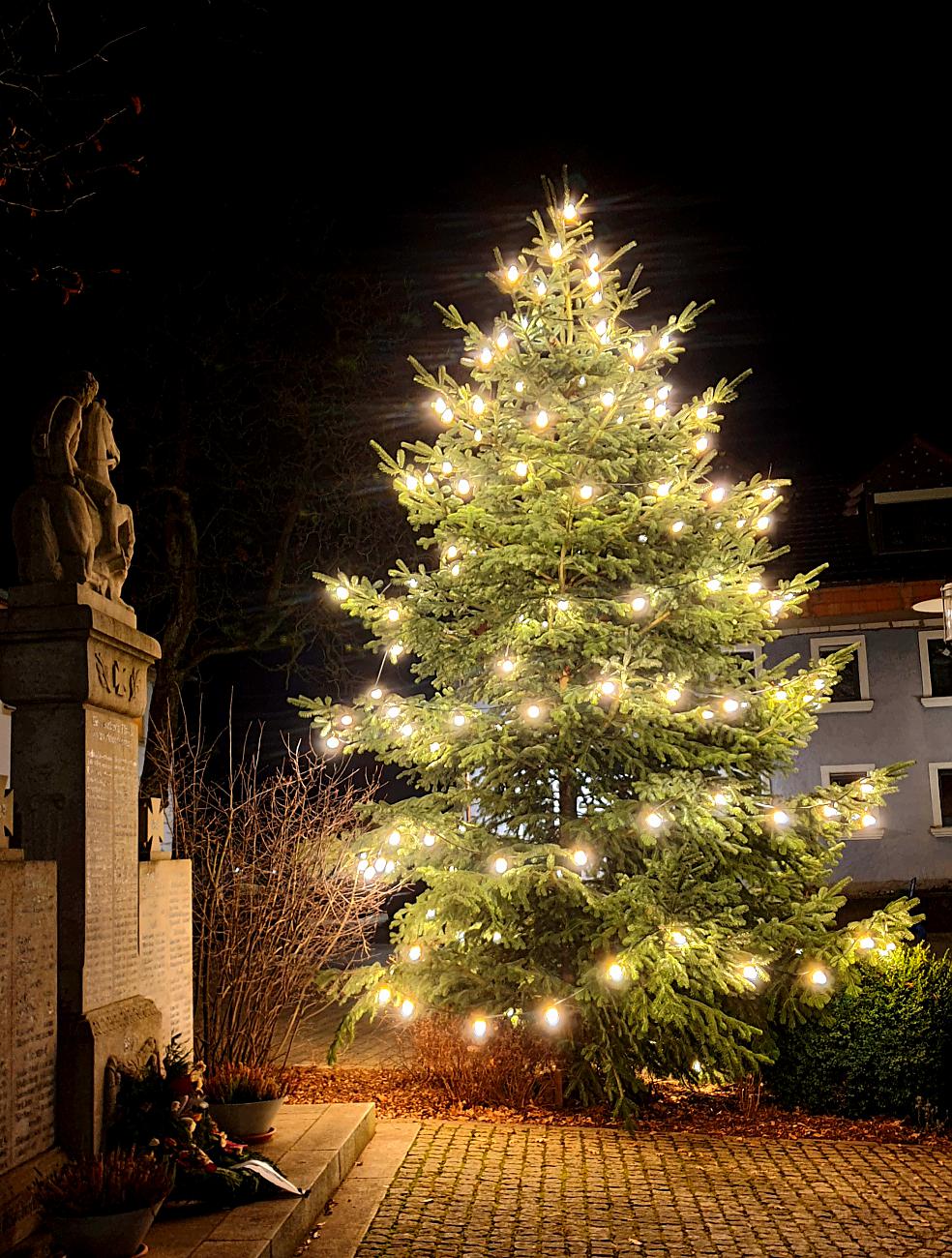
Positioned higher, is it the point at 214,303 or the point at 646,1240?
the point at 214,303

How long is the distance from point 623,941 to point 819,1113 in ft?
6.82

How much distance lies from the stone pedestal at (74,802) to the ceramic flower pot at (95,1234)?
3.36 ft

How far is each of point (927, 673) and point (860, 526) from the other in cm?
326

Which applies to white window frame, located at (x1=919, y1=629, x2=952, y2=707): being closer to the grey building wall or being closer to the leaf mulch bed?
the grey building wall

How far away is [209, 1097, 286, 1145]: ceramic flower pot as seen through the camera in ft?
24.1

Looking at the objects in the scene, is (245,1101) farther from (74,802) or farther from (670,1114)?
(670,1114)

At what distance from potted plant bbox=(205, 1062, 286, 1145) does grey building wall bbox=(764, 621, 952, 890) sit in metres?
17.0

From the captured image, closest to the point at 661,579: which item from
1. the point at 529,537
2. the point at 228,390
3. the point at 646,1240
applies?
the point at 529,537

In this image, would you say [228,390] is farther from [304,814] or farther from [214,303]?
[304,814]

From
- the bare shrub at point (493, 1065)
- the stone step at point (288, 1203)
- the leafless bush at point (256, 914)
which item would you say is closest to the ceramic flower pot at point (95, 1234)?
the stone step at point (288, 1203)

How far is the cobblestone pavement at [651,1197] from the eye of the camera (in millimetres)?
6164

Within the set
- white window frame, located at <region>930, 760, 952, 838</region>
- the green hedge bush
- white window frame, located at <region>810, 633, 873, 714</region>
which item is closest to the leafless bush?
the green hedge bush

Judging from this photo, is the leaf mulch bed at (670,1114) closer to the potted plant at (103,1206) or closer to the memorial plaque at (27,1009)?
the memorial plaque at (27,1009)

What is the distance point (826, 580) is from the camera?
24.2m
